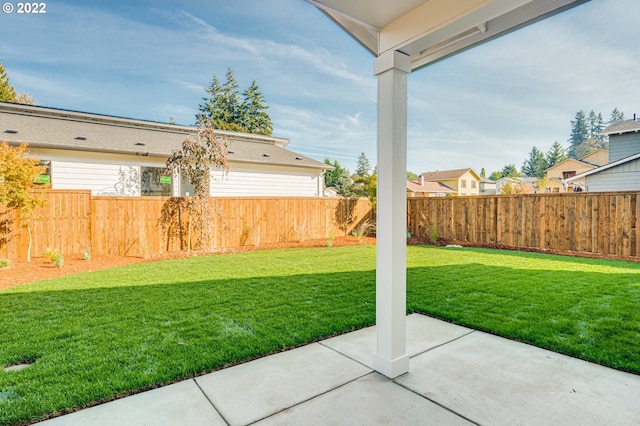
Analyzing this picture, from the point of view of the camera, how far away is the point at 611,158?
547 inches

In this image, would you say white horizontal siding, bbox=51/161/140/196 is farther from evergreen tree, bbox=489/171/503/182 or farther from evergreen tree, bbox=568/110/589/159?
evergreen tree, bbox=568/110/589/159

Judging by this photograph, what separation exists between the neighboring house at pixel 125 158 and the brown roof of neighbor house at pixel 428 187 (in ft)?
80.1

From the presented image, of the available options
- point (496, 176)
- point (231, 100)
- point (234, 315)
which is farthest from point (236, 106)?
point (496, 176)

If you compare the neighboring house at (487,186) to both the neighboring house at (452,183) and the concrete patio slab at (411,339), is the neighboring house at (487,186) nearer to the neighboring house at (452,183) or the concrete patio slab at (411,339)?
the neighboring house at (452,183)

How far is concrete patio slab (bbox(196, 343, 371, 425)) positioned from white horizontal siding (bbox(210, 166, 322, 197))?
8831 millimetres

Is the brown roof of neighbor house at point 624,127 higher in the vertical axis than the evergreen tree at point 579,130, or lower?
lower

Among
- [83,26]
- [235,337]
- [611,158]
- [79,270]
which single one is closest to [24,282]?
[79,270]

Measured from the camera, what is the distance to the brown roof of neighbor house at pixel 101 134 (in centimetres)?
875

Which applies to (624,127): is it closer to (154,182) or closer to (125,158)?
(154,182)

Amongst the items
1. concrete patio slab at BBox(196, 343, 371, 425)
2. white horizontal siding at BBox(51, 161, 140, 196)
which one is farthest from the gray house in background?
white horizontal siding at BBox(51, 161, 140, 196)

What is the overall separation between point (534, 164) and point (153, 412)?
258 ft

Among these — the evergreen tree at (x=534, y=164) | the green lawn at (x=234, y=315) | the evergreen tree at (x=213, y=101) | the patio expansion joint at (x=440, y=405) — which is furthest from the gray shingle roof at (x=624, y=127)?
the evergreen tree at (x=534, y=164)

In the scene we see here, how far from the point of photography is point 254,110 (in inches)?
1319

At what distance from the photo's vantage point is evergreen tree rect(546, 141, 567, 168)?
186 ft
